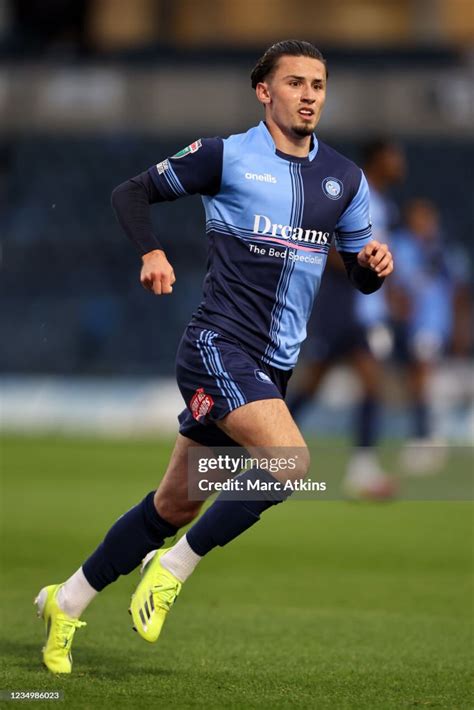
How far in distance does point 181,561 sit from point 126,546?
0.28 m

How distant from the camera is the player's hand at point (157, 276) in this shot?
4.31 meters

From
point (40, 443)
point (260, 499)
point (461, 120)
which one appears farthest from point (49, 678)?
point (461, 120)

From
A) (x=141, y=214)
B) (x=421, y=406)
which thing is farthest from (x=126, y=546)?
(x=421, y=406)

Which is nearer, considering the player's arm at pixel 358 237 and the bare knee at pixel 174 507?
the bare knee at pixel 174 507

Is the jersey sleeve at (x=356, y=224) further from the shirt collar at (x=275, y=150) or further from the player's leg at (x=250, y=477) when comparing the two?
the player's leg at (x=250, y=477)

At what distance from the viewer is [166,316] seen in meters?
17.9

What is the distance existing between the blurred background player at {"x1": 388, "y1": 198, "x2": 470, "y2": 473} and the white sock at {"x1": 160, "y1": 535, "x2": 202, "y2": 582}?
751 cm

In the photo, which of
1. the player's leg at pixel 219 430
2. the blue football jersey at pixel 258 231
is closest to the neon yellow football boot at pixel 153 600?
the player's leg at pixel 219 430

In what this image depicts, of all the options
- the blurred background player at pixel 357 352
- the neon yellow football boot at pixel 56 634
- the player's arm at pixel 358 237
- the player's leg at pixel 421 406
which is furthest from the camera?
the player's leg at pixel 421 406

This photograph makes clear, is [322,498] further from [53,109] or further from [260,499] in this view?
[53,109]

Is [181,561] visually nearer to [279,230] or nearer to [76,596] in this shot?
[76,596]

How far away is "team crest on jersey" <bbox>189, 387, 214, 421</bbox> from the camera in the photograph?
4547mm

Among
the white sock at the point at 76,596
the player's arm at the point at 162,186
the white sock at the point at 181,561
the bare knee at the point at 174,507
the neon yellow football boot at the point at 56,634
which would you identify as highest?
the player's arm at the point at 162,186

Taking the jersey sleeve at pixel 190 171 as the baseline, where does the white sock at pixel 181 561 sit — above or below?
below
